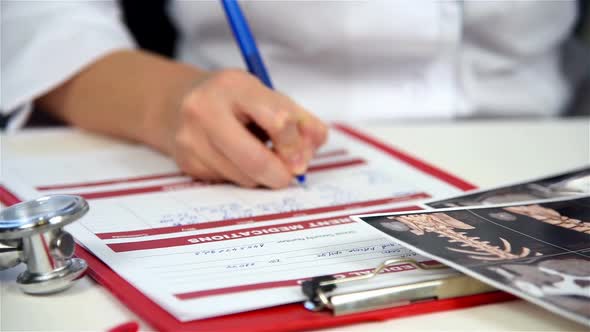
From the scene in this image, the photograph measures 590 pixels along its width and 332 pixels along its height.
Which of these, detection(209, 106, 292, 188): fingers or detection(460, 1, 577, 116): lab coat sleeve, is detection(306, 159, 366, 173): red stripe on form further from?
detection(460, 1, 577, 116): lab coat sleeve

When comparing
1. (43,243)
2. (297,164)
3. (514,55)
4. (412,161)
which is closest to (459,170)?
(412,161)

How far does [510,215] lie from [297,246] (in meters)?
0.13

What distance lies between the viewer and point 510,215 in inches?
15.8

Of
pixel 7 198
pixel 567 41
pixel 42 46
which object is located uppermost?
pixel 567 41

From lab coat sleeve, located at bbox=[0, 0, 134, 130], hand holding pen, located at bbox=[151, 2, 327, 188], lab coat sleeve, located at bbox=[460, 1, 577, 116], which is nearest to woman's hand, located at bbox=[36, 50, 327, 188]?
hand holding pen, located at bbox=[151, 2, 327, 188]

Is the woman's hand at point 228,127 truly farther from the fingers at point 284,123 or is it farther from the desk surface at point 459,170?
the desk surface at point 459,170

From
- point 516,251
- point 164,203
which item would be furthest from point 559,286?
point 164,203

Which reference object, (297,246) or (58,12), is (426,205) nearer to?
(297,246)

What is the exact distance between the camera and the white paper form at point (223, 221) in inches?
13.6

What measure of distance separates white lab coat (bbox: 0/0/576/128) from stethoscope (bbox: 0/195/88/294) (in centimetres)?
37

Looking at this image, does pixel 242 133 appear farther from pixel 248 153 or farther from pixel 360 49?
pixel 360 49

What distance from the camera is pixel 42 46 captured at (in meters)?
0.67

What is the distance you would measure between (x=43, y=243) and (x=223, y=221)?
135 mm

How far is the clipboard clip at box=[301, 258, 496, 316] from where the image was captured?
323 millimetres
